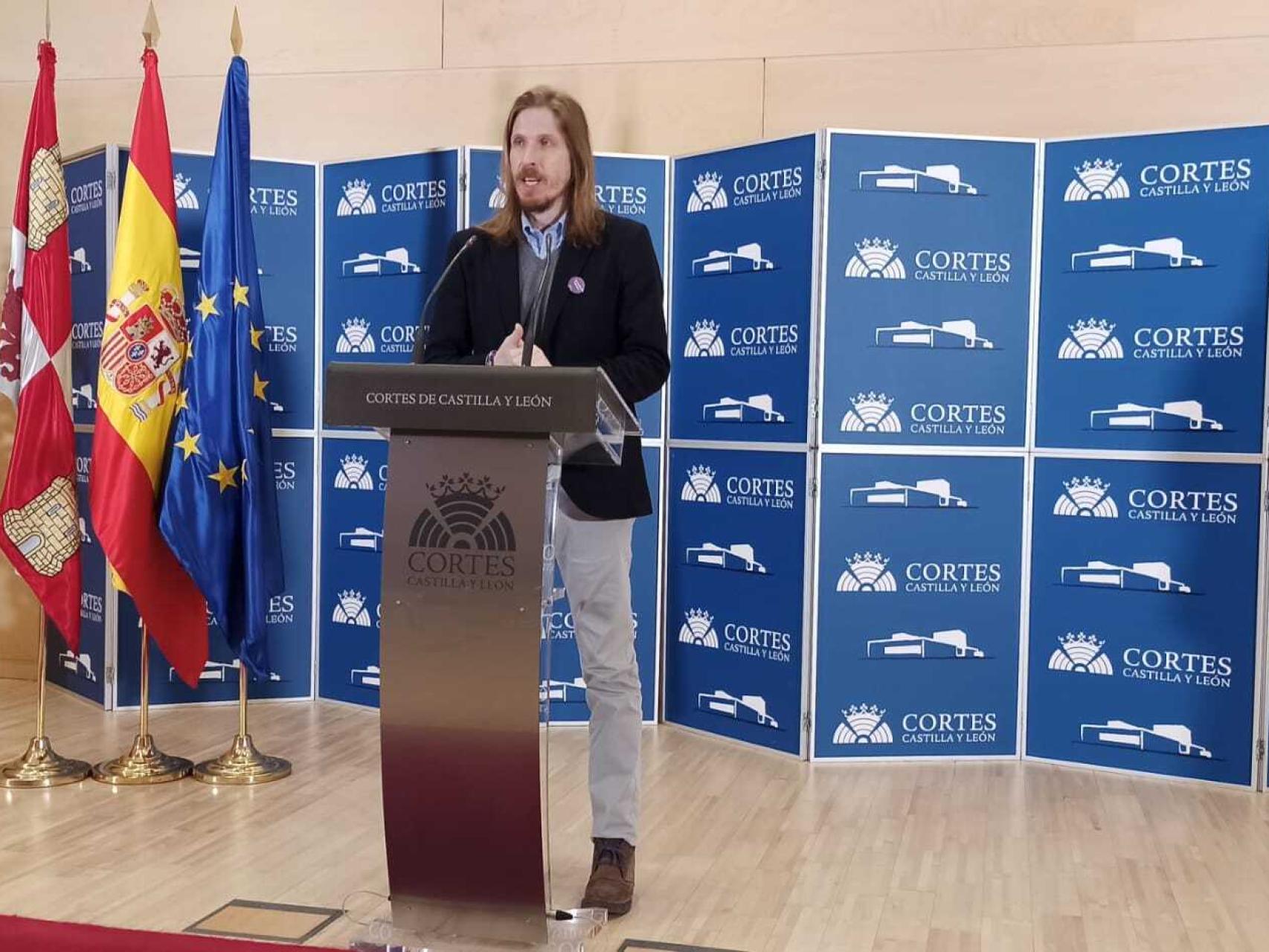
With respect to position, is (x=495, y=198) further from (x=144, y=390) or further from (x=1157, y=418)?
(x=1157, y=418)

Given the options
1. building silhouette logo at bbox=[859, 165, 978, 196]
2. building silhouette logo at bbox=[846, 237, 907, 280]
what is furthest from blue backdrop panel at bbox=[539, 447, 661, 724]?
building silhouette logo at bbox=[859, 165, 978, 196]

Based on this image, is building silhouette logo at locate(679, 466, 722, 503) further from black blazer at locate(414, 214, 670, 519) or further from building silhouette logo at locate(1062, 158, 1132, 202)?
black blazer at locate(414, 214, 670, 519)

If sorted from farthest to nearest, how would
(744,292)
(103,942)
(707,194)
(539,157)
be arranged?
(707,194) < (744,292) < (539,157) < (103,942)

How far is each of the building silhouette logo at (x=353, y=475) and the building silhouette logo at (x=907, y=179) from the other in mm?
2211

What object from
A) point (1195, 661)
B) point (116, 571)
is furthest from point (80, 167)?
point (1195, 661)

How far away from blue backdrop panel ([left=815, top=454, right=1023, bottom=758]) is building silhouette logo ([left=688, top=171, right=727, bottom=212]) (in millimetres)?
1075

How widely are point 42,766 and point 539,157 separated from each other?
263 centimetres

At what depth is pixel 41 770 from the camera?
409 cm

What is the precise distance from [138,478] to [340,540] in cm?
119

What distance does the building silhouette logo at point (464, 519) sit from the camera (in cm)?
236

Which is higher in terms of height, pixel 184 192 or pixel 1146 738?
pixel 184 192

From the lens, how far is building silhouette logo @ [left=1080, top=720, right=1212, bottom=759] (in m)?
Answer: 4.36

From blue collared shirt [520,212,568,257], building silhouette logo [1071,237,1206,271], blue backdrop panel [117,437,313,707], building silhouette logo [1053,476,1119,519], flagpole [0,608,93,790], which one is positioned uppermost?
building silhouette logo [1071,237,1206,271]

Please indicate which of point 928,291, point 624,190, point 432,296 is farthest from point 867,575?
point 432,296
